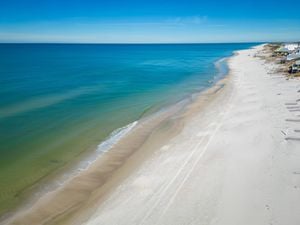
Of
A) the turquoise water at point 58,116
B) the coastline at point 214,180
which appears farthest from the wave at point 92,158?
the coastline at point 214,180

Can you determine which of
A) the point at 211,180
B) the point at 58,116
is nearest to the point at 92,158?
the point at 211,180

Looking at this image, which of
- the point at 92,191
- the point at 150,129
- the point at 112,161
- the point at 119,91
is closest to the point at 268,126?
the point at 150,129

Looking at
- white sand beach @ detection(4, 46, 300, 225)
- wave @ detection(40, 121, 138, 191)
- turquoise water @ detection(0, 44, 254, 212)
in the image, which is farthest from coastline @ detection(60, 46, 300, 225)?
turquoise water @ detection(0, 44, 254, 212)

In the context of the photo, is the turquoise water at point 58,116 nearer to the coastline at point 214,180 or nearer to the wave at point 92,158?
the wave at point 92,158

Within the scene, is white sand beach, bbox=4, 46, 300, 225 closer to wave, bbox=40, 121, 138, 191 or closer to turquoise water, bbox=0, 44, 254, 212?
wave, bbox=40, 121, 138, 191

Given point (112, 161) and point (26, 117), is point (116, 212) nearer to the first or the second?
point (112, 161)

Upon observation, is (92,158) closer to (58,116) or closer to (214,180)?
(214,180)

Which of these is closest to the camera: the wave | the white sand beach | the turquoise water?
the white sand beach

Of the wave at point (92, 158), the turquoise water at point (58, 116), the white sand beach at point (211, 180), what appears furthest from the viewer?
the turquoise water at point (58, 116)
